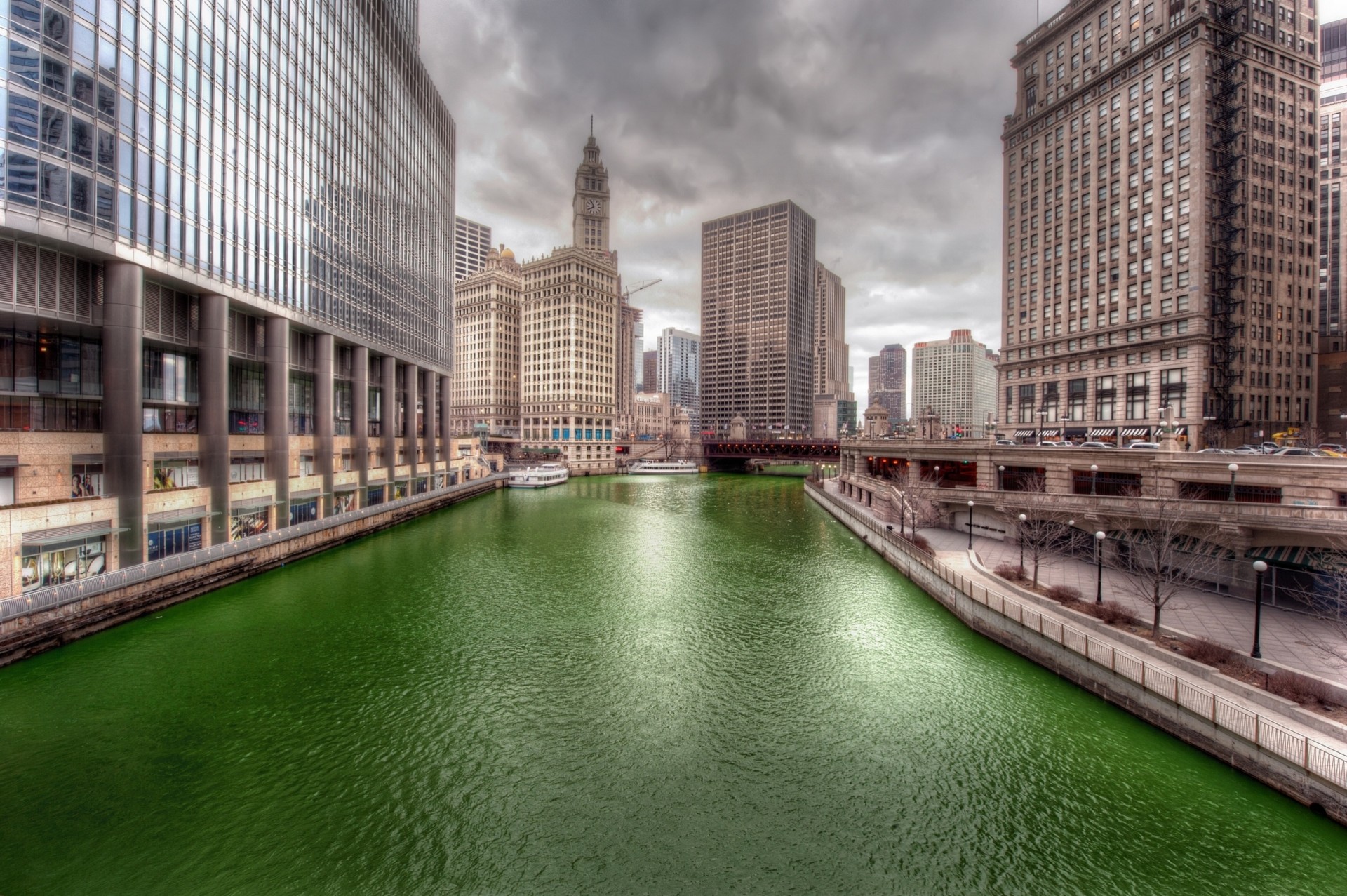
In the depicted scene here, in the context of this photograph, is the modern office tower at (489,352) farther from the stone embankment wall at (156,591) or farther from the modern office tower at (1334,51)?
the modern office tower at (1334,51)

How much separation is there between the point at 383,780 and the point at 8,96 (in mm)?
35582

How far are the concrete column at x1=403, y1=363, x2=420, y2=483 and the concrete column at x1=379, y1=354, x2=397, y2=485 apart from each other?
12.1 ft

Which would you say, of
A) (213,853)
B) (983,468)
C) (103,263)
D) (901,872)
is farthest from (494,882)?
(983,468)

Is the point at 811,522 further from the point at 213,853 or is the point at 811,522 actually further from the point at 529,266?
the point at 529,266

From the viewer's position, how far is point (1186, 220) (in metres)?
61.8

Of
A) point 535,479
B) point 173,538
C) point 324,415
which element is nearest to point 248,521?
point 173,538

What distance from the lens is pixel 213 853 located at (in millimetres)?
12492

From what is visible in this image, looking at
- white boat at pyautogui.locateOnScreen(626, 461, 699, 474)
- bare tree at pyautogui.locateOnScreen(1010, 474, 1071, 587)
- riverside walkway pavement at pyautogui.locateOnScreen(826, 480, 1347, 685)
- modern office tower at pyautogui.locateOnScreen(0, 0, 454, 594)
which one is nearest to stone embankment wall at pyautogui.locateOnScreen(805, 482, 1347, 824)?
riverside walkway pavement at pyautogui.locateOnScreen(826, 480, 1347, 685)

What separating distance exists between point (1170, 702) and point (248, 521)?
5347cm

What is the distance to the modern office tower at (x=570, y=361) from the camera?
140 metres

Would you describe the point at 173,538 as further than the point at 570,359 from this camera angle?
No

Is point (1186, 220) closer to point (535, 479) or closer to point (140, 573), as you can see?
point (140, 573)

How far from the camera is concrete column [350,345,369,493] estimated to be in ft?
187

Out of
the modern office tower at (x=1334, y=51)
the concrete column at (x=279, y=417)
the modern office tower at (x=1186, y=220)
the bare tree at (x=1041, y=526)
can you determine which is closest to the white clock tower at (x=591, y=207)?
the modern office tower at (x=1186, y=220)
